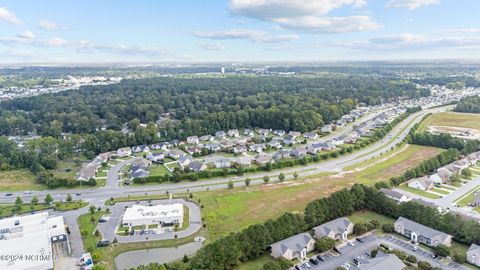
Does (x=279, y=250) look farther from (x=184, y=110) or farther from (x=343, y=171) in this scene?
(x=184, y=110)

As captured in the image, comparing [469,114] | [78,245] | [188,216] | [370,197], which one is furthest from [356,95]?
[78,245]

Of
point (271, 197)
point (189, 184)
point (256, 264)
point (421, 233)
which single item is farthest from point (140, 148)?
point (421, 233)

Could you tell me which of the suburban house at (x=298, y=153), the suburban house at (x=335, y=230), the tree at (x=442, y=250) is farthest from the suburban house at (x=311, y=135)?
the tree at (x=442, y=250)

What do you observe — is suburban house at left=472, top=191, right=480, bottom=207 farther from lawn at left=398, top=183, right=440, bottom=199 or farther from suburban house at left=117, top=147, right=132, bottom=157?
suburban house at left=117, top=147, right=132, bottom=157

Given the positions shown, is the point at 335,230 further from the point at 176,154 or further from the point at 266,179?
the point at 176,154

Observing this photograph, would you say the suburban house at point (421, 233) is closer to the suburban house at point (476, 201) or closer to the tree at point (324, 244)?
the tree at point (324, 244)
